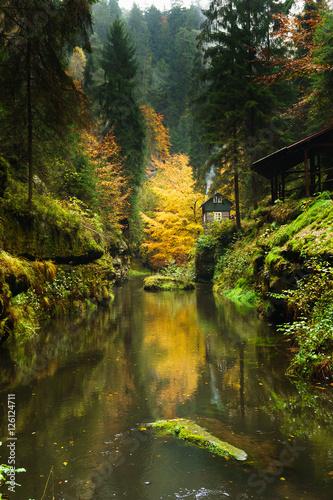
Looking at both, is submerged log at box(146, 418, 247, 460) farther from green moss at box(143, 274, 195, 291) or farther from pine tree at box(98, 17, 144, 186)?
pine tree at box(98, 17, 144, 186)

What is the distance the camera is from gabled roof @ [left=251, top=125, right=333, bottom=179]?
12.7 m

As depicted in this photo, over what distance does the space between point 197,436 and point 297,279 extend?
20.1 ft

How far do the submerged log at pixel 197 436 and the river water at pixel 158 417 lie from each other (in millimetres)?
99

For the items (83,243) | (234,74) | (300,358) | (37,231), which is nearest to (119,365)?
(300,358)

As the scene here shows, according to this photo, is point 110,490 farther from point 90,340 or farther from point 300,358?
point 90,340

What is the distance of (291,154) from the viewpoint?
14547 millimetres

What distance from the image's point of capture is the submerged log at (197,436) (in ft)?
12.5

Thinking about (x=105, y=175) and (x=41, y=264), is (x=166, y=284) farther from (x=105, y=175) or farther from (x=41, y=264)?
(x=41, y=264)

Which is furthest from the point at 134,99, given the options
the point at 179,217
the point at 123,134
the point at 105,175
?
the point at 105,175

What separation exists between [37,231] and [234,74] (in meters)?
16.9

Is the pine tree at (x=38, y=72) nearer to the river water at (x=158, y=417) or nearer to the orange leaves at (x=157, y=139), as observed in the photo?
the river water at (x=158, y=417)

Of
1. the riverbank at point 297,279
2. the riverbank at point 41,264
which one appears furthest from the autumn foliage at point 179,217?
the riverbank at point 41,264

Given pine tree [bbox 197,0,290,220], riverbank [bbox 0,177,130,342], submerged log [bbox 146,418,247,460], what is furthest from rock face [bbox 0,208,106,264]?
pine tree [bbox 197,0,290,220]

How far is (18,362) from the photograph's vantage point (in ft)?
22.9
